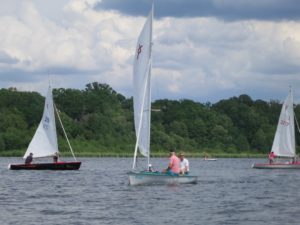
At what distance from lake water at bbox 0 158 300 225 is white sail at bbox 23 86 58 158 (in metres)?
12.0

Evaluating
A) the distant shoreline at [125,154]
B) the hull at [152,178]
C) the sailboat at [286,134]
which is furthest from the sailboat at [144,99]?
the distant shoreline at [125,154]

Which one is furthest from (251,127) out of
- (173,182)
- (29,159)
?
(173,182)

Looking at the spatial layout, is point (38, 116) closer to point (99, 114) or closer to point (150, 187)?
point (99, 114)

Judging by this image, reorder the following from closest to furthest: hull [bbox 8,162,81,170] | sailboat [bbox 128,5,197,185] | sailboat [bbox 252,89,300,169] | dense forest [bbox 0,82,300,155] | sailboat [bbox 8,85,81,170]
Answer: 1. sailboat [bbox 128,5,197,185]
2. hull [bbox 8,162,81,170]
3. sailboat [bbox 8,85,81,170]
4. sailboat [bbox 252,89,300,169]
5. dense forest [bbox 0,82,300,155]

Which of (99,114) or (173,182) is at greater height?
(99,114)

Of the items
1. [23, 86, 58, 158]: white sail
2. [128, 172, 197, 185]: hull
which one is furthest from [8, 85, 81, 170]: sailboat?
[128, 172, 197, 185]: hull

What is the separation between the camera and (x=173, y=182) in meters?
48.2

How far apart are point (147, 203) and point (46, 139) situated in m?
32.6

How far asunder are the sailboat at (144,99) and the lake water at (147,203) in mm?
694

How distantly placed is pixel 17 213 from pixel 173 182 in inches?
537

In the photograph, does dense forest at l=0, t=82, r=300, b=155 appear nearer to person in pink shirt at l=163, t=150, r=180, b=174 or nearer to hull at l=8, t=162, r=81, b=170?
hull at l=8, t=162, r=81, b=170

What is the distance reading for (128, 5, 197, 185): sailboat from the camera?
47.2 meters

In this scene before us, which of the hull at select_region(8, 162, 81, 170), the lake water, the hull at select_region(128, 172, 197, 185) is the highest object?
the hull at select_region(8, 162, 81, 170)

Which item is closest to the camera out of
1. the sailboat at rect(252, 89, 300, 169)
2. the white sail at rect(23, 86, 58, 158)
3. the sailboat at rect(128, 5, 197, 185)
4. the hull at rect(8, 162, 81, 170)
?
the sailboat at rect(128, 5, 197, 185)
